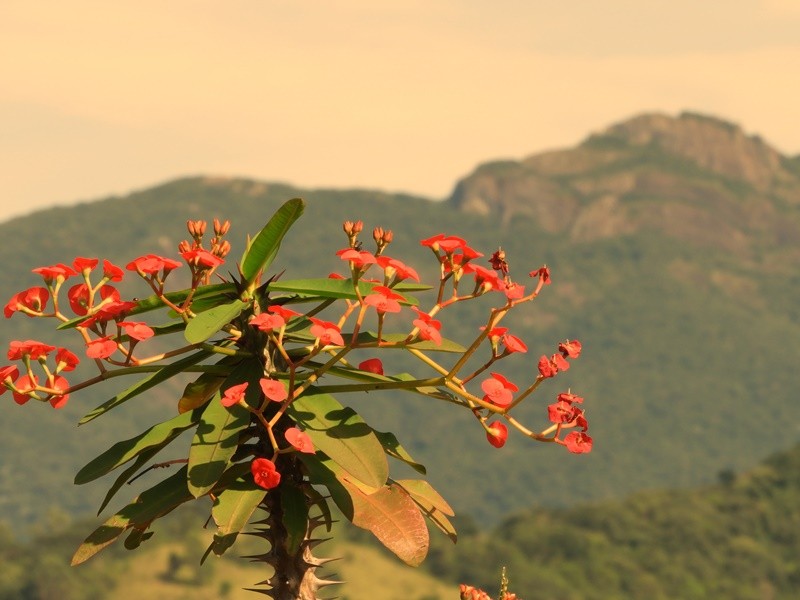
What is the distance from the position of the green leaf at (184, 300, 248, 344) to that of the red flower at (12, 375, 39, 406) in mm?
521

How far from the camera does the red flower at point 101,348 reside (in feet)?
14.2

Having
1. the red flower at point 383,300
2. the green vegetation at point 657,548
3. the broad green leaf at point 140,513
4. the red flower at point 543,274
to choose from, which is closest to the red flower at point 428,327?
the red flower at point 383,300

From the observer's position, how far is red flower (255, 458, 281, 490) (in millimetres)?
4266

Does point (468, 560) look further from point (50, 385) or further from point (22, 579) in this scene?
point (50, 385)

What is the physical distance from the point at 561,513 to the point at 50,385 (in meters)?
180

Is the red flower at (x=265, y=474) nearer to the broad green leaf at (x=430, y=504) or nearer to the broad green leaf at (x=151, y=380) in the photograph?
the broad green leaf at (x=151, y=380)

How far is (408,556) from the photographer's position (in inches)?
169

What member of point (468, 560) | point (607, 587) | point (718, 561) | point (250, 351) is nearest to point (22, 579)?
point (468, 560)

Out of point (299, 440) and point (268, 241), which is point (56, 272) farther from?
point (299, 440)

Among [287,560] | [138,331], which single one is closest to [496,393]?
[287,560]

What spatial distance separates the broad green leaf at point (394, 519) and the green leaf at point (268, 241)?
0.68m

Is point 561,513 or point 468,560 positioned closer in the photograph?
point 468,560

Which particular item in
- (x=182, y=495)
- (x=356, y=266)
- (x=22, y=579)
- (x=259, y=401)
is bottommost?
(x=22, y=579)

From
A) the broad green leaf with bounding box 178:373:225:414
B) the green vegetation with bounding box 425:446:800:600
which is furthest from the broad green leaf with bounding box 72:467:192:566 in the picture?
the green vegetation with bounding box 425:446:800:600
